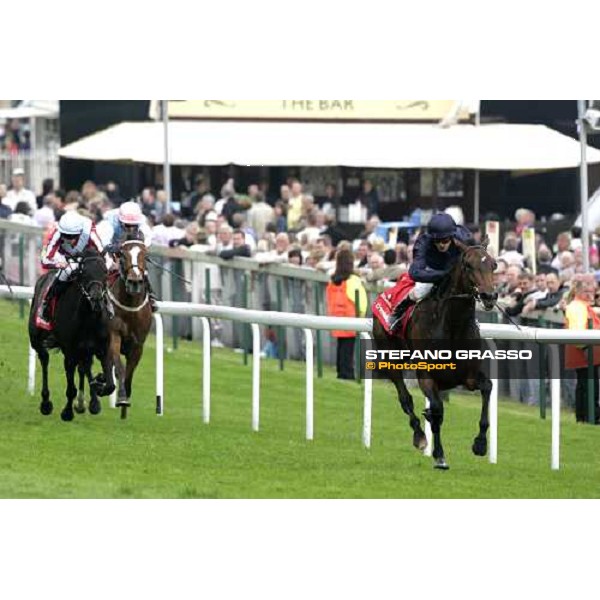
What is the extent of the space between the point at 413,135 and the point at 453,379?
38.5 ft

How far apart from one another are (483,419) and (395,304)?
3.59 ft

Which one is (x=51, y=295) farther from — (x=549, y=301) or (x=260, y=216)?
(x=260, y=216)

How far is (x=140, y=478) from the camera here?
1250cm

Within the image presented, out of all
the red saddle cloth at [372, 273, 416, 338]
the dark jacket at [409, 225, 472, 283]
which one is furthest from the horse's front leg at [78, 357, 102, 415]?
the dark jacket at [409, 225, 472, 283]

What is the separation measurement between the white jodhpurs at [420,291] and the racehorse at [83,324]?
7.58 ft

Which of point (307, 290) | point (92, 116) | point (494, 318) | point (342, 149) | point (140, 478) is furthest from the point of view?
point (92, 116)

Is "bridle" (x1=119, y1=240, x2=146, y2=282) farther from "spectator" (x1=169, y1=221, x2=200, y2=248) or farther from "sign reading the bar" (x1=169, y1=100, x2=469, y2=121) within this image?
"sign reading the bar" (x1=169, y1=100, x2=469, y2=121)

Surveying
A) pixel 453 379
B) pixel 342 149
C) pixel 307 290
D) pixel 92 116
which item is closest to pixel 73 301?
pixel 453 379

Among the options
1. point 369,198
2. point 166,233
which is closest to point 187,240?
point 166,233

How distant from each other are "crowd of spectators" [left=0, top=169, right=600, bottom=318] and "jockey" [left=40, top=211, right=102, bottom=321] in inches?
16.7

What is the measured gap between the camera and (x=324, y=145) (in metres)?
24.3

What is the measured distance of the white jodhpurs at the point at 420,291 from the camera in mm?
13031

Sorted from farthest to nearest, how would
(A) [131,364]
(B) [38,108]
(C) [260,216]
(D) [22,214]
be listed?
1. (B) [38,108]
2. (C) [260,216]
3. (D) [22,214]
4. (A) [131,364]

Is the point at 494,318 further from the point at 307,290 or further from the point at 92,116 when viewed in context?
the point at 92,116
